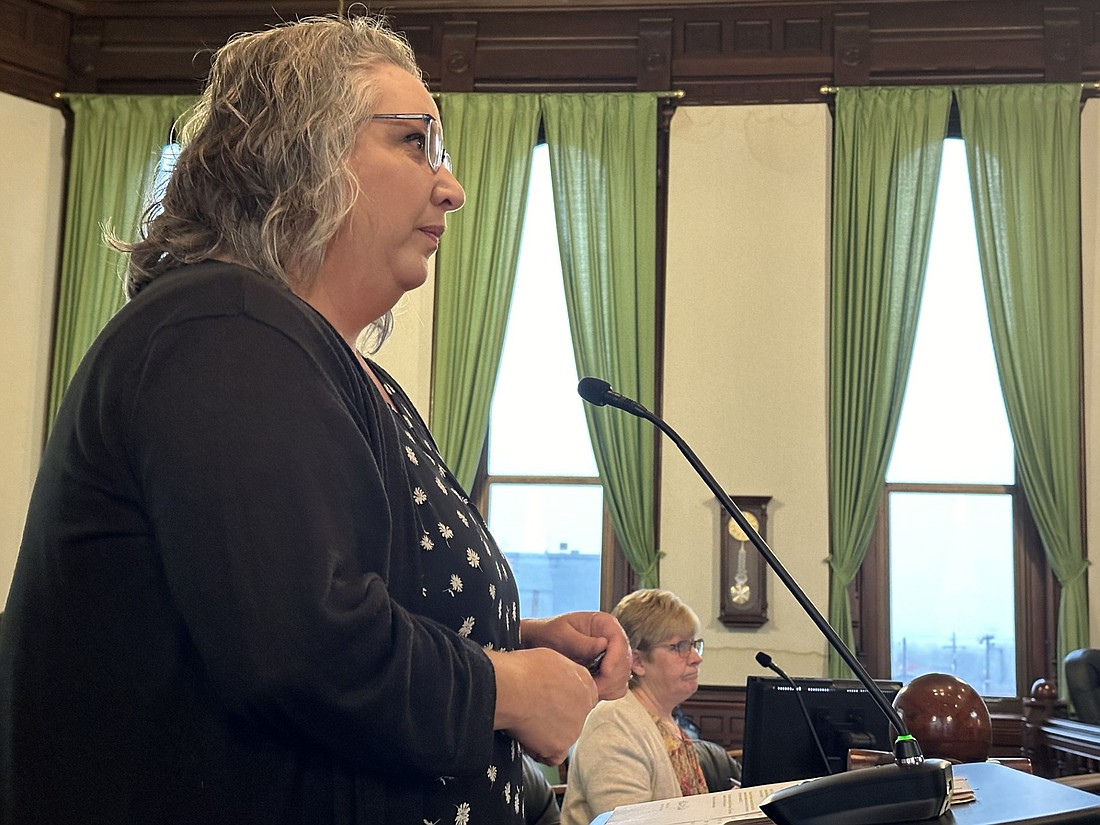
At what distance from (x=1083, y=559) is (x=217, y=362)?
6480 mm

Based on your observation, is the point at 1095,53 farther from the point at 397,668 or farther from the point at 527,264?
the point at 397,668

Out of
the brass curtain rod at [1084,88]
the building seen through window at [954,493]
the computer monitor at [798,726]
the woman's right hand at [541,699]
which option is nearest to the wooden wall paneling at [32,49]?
the brass curtain rod at [1084,88]

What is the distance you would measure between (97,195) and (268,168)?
21.9ft

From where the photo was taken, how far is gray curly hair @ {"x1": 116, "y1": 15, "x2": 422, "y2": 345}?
1.27 m

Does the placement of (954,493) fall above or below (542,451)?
below

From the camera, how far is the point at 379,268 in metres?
1.36

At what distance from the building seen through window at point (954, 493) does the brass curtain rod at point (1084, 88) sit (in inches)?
31.1

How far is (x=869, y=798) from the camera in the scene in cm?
114

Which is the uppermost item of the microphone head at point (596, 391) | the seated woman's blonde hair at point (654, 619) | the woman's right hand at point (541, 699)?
the microphone head at point (596, 391)

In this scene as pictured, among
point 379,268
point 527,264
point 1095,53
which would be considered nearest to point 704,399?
point 527,264

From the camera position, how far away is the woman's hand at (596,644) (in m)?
1.46

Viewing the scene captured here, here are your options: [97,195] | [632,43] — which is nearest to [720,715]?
[632,43]

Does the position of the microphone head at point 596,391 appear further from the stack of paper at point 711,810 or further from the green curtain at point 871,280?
the green curtain at point 871,280

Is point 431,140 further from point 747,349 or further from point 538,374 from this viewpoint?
point 538,374
